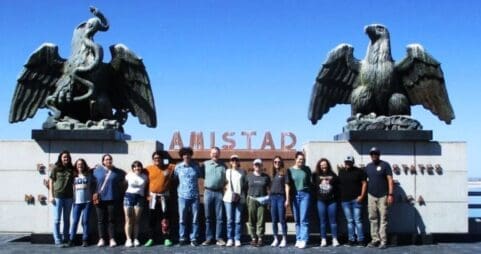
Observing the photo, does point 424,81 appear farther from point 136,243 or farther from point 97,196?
point 97,196

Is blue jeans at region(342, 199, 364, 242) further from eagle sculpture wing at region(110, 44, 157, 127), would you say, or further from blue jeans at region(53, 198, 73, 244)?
blue jeans at region(53, 198, 73, 244)

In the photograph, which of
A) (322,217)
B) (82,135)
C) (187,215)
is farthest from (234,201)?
(82,135)

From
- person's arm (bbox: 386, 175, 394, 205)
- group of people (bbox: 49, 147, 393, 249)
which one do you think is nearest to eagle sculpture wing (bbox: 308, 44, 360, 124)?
group of people (bbox: 49, 147, 393, 249)

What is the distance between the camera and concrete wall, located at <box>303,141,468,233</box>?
9484 mm

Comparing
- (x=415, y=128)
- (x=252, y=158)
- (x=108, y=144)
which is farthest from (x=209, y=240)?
(x=415, y=128)

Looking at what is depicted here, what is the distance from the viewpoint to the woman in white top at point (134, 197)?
8.71 metres

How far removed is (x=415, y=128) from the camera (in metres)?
9.59

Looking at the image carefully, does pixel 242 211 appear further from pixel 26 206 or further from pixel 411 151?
pixel 26 206

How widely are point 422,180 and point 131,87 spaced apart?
5.56m

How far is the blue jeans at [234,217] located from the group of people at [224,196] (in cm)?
2

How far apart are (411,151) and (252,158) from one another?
9.32 ft

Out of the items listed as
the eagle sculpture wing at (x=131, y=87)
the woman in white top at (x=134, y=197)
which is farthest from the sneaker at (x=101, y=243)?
the eagle sculpture wing at (x=131, y=87)

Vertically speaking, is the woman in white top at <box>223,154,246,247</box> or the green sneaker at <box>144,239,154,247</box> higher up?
the woman in white top at <box>223,154,246,247</box>

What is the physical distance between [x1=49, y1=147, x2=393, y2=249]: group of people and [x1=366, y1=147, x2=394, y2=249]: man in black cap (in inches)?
0.6
